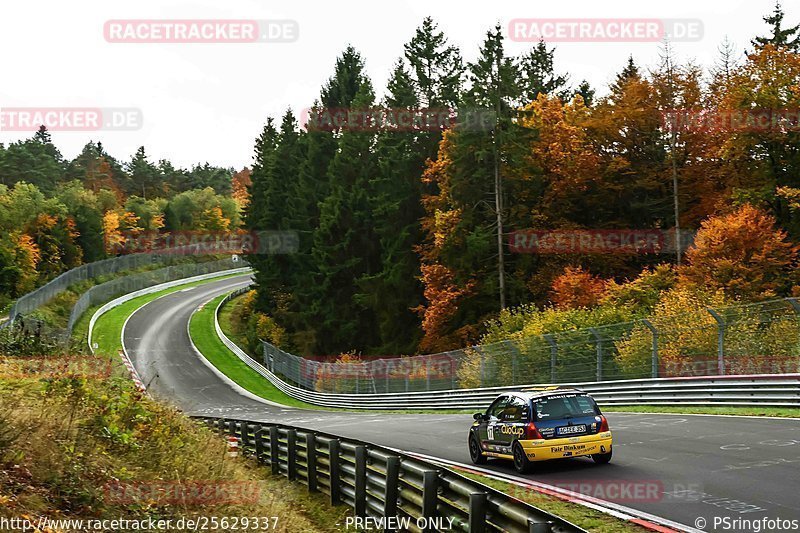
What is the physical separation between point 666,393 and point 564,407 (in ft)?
36.6

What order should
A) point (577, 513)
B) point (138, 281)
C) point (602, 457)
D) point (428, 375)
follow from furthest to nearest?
1. point (138, 281)
2. point (428, 375)
3. point (602, 457)
4. point (577, 513)

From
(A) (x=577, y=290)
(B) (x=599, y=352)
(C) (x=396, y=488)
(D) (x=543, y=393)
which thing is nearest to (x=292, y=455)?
(D) (x=543, y=393)

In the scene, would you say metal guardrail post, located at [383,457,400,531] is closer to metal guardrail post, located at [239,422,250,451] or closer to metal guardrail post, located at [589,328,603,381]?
metal guardrail post, located at [239,422,250,451]

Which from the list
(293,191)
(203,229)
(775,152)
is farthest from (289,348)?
(203,229)

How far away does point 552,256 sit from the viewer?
165 ft

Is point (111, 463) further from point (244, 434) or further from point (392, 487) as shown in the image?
point (244, 434)

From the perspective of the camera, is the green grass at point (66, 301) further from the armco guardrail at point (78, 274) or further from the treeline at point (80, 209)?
the treeline at point (80, 209)

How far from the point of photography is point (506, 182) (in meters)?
50.9

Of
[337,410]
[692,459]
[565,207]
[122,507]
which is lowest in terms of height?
[337,410]

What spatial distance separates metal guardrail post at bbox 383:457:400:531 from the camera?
1128cm

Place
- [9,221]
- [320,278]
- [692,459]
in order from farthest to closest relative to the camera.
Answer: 1. [9,221]
2. [320,278]
3. [692,459]

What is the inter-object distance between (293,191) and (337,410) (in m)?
40.6

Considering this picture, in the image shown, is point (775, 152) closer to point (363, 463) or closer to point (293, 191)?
point (363, 463)

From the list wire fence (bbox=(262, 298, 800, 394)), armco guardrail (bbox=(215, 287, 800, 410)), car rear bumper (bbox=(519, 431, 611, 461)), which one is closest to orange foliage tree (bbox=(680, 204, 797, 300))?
wire fence (bbox=(262, 298, 800, 394))
